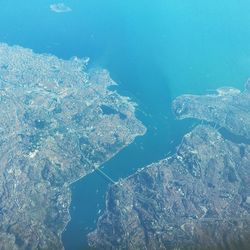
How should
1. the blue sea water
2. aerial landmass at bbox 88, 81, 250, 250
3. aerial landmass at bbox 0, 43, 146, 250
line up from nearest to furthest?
aerial landmass at bbox 88, 81, 250, 250
aerial landmass at bbox 0, 43, 146, 250
the blue sea water

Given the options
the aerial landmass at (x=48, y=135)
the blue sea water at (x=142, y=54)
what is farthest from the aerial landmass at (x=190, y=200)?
the aerial landmass at (x=48, y=135)

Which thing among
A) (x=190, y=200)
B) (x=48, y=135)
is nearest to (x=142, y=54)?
(x=48, y=135)

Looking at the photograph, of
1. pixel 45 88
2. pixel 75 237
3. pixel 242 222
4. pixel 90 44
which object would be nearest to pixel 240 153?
pixel 242 222

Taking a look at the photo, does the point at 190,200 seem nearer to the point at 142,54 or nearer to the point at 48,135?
the point at 48,135

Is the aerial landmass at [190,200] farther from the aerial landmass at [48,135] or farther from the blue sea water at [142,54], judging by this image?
the aerial landmass at [48,135]

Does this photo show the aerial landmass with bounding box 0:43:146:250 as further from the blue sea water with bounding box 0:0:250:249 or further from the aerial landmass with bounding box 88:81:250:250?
the aerial landmass with bounding box 88:81:250:250

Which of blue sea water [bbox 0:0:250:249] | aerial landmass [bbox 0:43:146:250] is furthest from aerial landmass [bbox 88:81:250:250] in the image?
aerial landmass [bbox 0:43:146:250]
